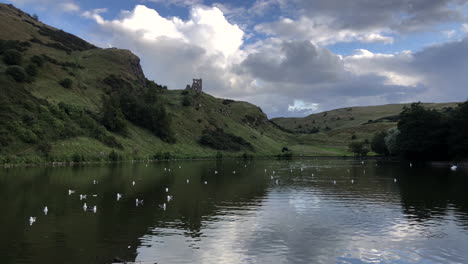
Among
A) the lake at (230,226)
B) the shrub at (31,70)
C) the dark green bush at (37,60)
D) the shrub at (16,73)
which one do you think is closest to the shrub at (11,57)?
the shrub at (31,70)

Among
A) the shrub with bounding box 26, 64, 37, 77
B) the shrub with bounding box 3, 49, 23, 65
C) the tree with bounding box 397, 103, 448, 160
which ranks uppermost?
the shrub with bounding box 3, 49, 23, 65

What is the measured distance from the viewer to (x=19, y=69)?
149 metres

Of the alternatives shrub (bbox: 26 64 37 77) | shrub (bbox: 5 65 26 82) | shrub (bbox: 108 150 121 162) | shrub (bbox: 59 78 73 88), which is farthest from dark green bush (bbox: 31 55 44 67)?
shrub (bbox: 108 150 121 162)

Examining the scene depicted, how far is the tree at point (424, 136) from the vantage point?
140125mm

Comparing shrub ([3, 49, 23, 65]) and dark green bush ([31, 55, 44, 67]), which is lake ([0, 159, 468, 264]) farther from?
dark green bush ([31, 55, 44, 67])

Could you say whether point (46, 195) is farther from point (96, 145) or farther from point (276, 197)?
point (96, 145)

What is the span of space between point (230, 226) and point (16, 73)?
14017 centimetres

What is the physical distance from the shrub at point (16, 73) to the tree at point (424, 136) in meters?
142

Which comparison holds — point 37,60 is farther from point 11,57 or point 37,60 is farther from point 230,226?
point 230,226

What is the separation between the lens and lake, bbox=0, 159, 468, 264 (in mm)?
26828

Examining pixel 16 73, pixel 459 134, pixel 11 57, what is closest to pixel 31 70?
pixel 11 57

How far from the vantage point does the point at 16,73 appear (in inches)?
5822

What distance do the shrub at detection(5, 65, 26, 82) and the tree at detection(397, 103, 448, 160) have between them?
142m

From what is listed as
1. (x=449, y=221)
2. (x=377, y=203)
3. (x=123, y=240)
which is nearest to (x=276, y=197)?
(x=377, y=203)
